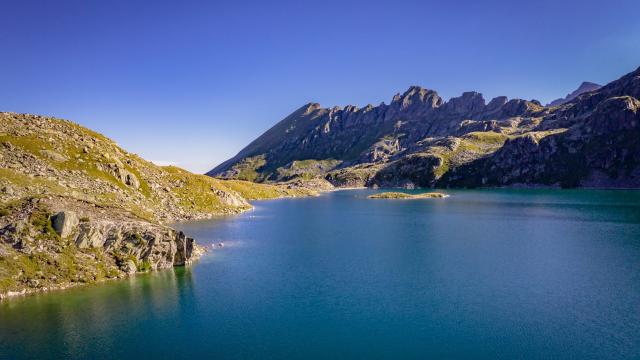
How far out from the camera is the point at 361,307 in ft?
176

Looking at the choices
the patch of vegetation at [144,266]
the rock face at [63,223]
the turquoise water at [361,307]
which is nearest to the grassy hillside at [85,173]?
the rock face at [63,223]

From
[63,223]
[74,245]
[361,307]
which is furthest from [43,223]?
[361,307]

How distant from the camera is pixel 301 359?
39312 mm

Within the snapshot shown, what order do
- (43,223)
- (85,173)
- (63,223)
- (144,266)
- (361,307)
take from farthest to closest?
(85,173)
(144,266)
(63,223)
(43,223)
(361,307)

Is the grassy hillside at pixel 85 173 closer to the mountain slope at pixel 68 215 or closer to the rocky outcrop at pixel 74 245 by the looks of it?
the mountain slope at pixel 68 215

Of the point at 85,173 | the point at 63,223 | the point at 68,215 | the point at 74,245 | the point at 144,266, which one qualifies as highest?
the point at 85,173

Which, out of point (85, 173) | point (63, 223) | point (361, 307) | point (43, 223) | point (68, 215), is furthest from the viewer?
point (85, 173)

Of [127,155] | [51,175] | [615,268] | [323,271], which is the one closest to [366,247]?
[323,271]

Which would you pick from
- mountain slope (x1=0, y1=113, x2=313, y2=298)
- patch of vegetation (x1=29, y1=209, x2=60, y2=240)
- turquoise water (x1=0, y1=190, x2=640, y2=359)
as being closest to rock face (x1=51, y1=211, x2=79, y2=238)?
mountain slope (x1=0, y1=113, x2=313, y2=298)

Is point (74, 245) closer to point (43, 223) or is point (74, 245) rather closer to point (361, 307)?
point (43, 223)

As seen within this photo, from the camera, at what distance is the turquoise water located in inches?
1639

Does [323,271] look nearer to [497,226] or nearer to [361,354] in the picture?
[361,354]

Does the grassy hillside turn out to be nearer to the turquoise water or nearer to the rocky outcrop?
the rocky outcrop

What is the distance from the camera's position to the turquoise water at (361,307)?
41625 mm
